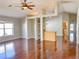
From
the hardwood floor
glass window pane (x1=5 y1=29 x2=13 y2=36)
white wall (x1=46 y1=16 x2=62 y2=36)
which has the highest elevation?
white wall (x1=46 y1=16 x2=62 y2=36)

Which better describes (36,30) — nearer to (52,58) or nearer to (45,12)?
(45,12)

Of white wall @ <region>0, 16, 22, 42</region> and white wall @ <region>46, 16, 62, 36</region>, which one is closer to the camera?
white wall @ <region>0, 16, 22, 42</region>

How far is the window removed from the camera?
10016mm

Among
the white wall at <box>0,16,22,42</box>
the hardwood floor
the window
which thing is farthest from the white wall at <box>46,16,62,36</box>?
the hardwood floor

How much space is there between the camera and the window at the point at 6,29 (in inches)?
394

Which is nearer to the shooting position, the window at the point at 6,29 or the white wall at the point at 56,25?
the window at the point at 6,29

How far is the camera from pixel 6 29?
34.9 feet

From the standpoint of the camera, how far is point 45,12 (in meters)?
10.4

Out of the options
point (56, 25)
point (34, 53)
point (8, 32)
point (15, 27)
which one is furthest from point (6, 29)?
point (56, 25)

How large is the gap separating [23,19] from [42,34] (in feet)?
10.2

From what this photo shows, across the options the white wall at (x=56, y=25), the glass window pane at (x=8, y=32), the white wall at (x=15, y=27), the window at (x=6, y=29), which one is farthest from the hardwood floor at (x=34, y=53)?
the white wall at (x=56, y=25)

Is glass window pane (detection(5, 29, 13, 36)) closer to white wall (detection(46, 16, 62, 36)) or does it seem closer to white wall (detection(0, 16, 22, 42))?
white wall (detection(0, 16, 22, 42))

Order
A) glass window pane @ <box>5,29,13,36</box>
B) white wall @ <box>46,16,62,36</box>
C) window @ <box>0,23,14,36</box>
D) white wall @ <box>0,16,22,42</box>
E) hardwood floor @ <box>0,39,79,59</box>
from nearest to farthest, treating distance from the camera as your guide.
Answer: hardwood floor @ <box>0,39,79,59</box> → window @ <box>0,23,14,36</box> → white wall @ <box>0,16,22,42</box> → glass window pane @ <box>5,29,13,36</box> → white wall @ <box>46,16,62,36</box>

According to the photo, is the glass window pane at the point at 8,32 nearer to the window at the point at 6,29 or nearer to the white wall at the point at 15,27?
the window at the point at 6,29
